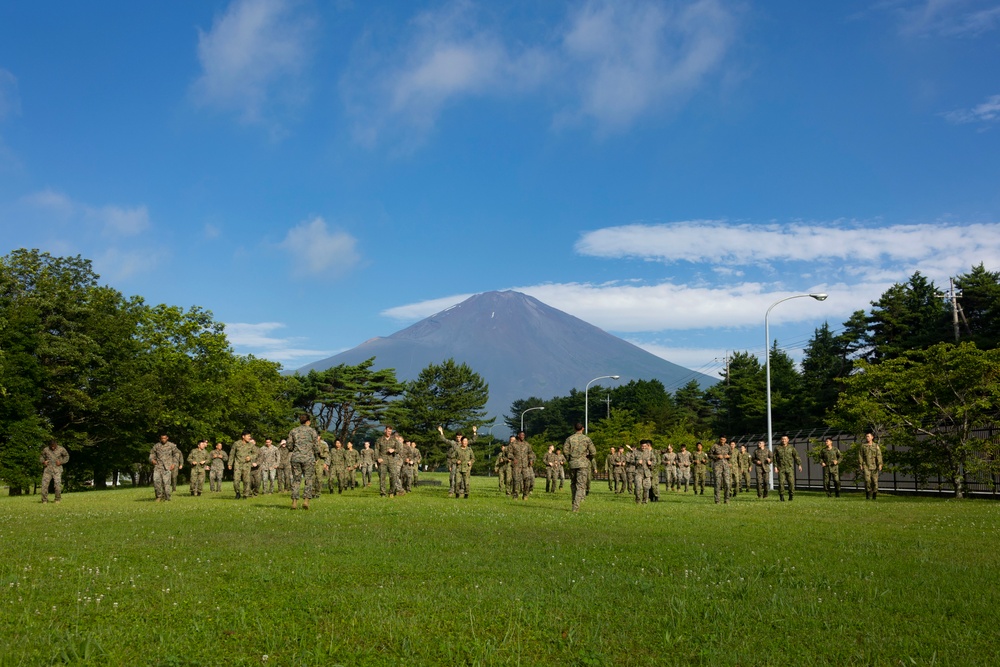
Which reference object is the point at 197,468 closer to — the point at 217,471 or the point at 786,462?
the point at 217,471

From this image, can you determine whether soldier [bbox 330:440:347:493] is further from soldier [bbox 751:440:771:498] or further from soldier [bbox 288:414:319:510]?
soldier [bbox 751:440:771:498]

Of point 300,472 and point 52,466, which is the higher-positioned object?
point 300,472

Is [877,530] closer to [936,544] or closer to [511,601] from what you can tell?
[936,544]

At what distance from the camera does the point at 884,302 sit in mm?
62281

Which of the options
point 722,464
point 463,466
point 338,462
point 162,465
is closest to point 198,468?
point 162,465

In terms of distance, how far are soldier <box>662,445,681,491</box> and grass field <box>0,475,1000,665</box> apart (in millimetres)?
28653

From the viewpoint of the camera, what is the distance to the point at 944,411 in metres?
28.2

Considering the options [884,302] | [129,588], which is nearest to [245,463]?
[129,588]

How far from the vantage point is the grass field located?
596cm

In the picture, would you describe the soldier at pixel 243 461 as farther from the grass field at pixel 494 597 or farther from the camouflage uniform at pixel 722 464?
the camouflage uniform at pixel 722 464

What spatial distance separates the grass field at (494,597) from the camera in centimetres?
596

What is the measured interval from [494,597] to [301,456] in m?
14.2

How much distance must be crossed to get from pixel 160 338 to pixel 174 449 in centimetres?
3557

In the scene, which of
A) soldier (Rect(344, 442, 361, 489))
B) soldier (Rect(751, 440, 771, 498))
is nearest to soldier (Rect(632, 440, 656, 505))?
soldier (Rect(751, 440, 771, 498))
